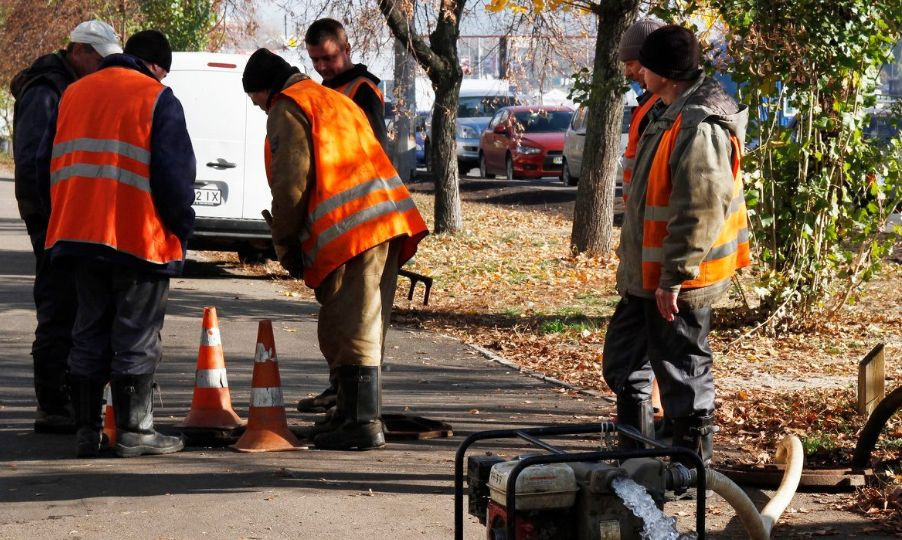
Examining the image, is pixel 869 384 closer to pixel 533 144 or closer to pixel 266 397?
pixel 266 397

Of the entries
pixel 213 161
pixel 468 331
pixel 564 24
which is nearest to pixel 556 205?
pixel 564 24

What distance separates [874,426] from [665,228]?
129 cm

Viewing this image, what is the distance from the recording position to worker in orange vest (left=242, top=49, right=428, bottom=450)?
20.7 feet

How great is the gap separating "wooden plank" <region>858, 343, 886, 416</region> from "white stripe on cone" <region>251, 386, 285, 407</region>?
2.97m

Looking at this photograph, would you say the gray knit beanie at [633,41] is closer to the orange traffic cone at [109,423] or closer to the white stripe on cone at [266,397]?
the white stripe on cone at [266,397]

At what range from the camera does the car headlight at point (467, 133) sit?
1453 inches

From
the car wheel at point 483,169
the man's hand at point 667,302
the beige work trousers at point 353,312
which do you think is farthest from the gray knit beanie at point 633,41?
the car wheel at point 483,169

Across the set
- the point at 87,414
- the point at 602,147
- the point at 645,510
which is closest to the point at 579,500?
the point at 645,510

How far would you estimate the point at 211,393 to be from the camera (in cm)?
688

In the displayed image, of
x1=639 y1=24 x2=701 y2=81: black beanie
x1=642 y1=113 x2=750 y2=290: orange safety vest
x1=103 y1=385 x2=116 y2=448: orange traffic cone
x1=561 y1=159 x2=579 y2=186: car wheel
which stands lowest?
x1=103 y1=385 x2=116 y2=448: orange traffic cone

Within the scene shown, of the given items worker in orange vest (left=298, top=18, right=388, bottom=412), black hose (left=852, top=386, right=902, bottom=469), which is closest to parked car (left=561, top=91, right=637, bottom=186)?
worker in orange vest (left=298, top=18, right=388, bottom=412)

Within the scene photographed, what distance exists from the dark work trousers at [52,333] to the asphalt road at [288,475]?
0.80 feet

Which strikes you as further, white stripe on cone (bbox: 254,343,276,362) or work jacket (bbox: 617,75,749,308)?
white stripe on cone (bbox: 254,343,276,362)

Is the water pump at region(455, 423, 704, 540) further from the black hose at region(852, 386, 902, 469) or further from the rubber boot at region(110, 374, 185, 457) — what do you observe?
Result: the rubber boot at region(110, 374, 185, 457)
